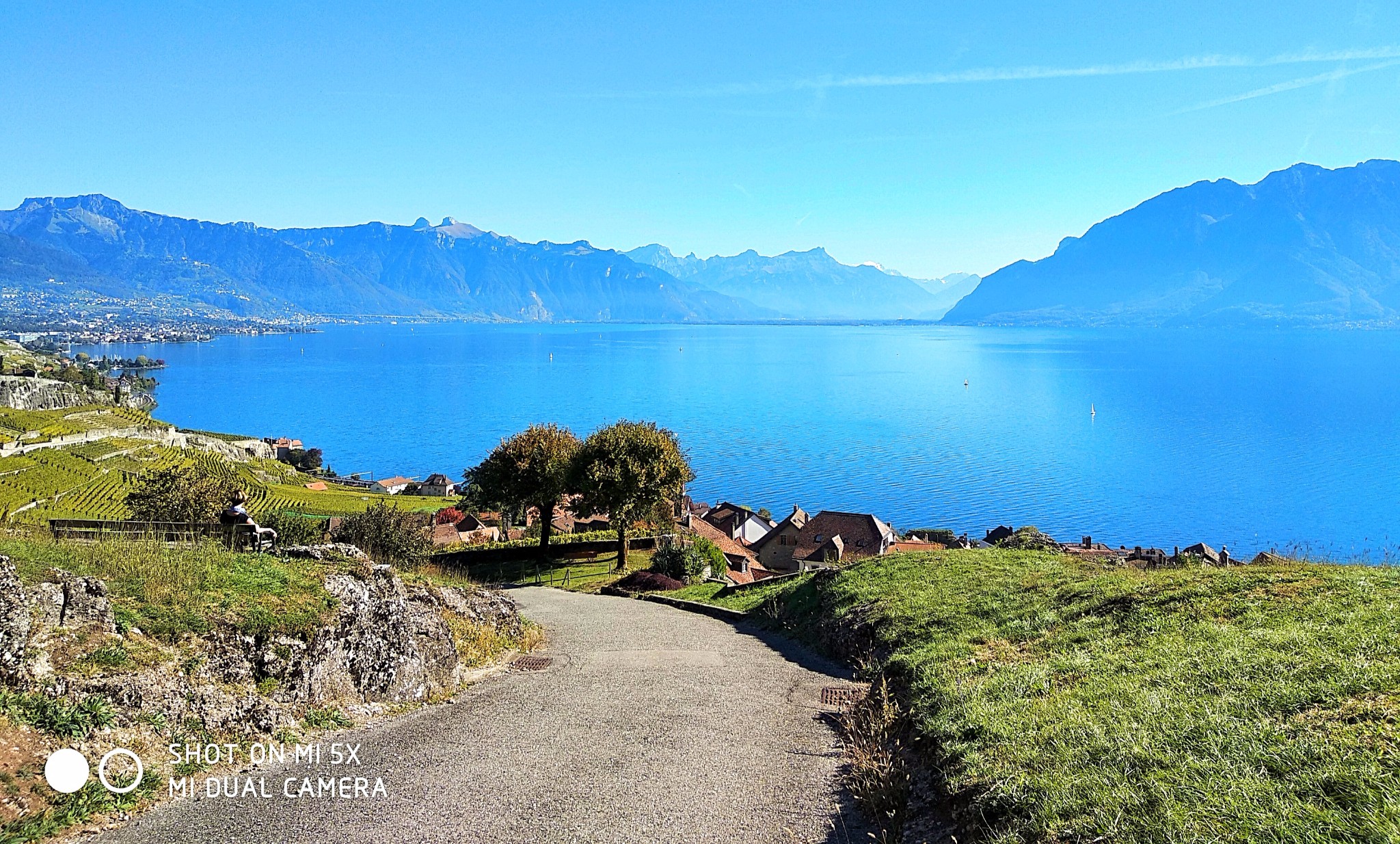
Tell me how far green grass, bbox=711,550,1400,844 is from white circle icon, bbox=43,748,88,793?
8.04 metres

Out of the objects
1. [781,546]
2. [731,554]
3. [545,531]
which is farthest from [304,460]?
[545,531]

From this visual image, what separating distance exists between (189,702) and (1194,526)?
2806 inches

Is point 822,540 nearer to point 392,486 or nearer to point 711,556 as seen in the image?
point 711,556

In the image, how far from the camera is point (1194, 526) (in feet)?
209

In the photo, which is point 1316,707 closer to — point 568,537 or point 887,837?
point 887,837

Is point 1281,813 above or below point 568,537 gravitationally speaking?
above

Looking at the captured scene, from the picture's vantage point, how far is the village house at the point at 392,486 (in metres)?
84.8

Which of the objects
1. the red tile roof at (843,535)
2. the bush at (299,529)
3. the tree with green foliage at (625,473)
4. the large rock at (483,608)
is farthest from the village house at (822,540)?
the large rock at (483,608)

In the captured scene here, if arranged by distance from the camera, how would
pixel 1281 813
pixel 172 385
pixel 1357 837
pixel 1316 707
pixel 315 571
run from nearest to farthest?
pixel 1357 837, pixel 1281 813, pixel 1316 707, pixel 315 571, pixel 172 385

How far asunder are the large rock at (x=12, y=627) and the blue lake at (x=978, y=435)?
30.8 metres

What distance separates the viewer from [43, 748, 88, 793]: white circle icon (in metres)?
7.24

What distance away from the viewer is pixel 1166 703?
7781mm

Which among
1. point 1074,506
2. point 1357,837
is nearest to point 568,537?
point 1357,837

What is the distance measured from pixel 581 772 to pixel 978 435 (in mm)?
101920
